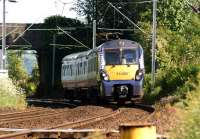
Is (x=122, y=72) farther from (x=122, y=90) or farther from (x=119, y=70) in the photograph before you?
(x=122, y=90)

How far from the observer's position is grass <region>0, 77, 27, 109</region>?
33.6 m

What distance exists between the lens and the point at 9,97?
3425 cm

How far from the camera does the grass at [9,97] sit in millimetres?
33562

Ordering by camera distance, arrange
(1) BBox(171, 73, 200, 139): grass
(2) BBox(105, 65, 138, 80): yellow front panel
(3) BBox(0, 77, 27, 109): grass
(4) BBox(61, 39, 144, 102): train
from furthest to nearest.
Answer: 1. (3) BBox(0, 77, 27, 109): grass
2. (2) BBox(105, 65, 138, 80): yellow front panel
3. (4) BBox(61, 39, 144, 102): train
4. (1) BBox(171, 73, 200, 139): grass

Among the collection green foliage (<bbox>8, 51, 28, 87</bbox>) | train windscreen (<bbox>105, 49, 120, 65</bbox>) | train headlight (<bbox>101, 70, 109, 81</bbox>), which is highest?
train windscreen (<bbox>105, 49, 120, 65</bbox>)

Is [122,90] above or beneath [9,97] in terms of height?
above

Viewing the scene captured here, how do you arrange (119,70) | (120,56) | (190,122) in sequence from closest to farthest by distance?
(190,122), (119,70), (120,56)

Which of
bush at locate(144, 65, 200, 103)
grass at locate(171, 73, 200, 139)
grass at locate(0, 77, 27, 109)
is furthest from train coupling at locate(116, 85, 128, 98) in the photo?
grass at locate(171, 73, 200, 139)

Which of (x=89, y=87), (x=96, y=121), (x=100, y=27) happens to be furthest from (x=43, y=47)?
(x=96, y=121)

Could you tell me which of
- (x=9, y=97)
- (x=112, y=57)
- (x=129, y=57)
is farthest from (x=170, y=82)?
(x=9, y=97)

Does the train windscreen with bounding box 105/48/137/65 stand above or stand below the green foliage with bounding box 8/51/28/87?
above

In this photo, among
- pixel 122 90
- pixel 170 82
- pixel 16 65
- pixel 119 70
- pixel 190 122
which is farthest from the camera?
pixel 16 65

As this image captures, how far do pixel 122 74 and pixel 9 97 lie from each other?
5.94 metres

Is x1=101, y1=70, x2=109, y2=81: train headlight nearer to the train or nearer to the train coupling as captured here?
the train
